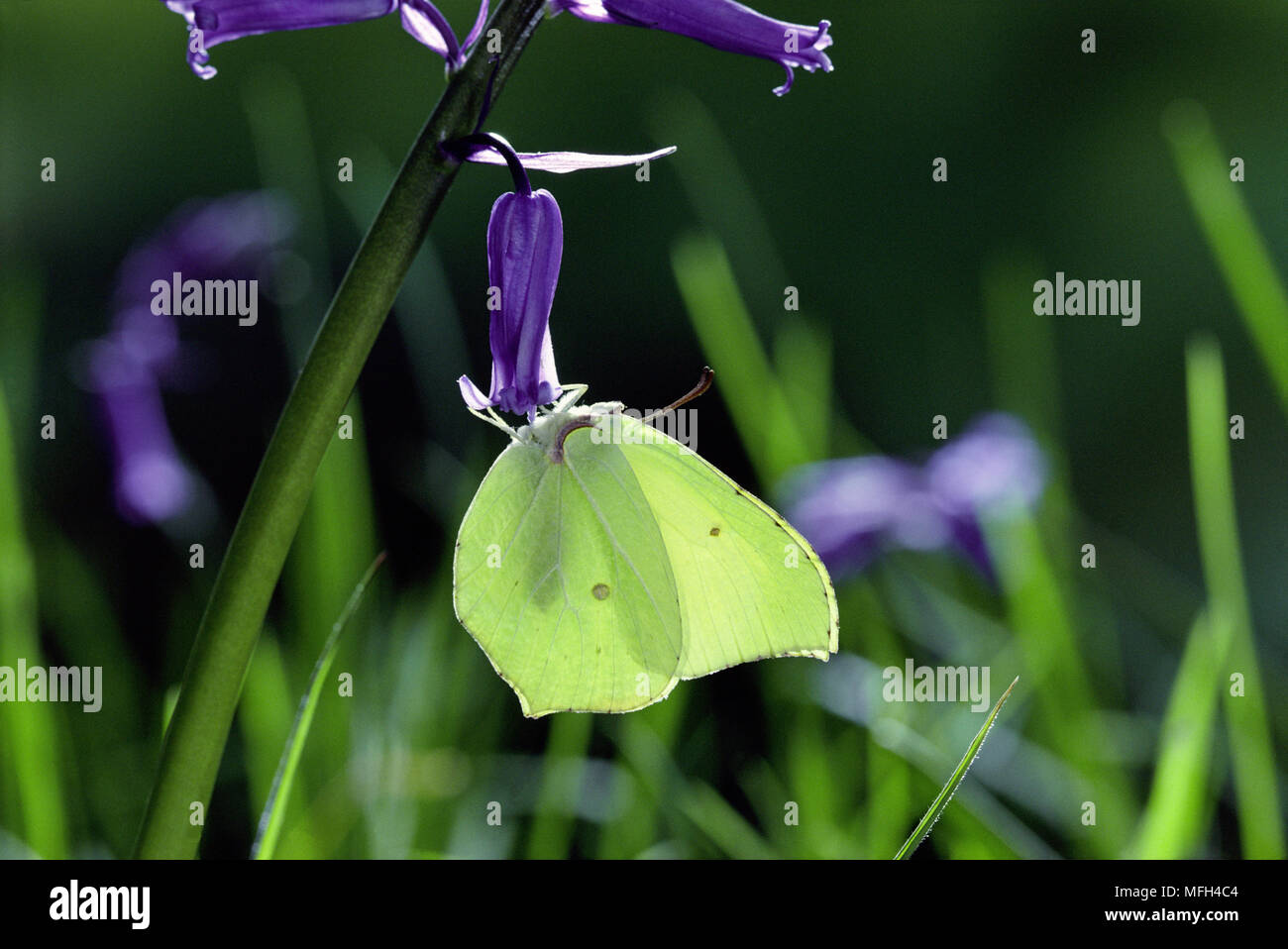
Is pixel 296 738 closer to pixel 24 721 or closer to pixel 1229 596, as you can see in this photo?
pixel 24 721

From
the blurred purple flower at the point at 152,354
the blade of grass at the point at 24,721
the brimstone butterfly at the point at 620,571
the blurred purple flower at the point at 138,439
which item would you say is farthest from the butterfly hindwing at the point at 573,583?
the blurred purple flower at the point at 138,439

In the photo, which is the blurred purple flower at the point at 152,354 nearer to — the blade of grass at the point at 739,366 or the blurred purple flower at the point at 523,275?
the blade of grass at the point at 739,366

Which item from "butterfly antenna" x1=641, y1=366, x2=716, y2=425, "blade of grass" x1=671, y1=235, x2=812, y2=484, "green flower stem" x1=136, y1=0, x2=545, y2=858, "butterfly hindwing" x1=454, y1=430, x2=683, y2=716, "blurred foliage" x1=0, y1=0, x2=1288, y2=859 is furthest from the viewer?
"blade of grass" x1=671, y1=235, x2=812, y2=484

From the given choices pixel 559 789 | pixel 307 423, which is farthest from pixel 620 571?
pixel 307 423

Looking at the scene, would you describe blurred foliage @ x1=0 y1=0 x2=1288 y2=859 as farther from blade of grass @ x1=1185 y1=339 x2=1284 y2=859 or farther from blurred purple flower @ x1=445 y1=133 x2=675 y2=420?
blurred purple flower @ x1=445 y1=133 x2=675 y2=420

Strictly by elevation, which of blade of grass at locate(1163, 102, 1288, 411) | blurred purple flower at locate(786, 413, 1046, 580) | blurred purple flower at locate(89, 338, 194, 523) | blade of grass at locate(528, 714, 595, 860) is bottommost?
blade of grass at locate(528, 714, 595, 860)

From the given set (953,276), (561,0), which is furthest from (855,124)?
(561,0)

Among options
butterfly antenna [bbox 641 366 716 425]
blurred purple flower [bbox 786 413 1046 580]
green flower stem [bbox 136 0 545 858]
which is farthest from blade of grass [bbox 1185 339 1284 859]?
green flower stem [bbox 136 0 545 858]
